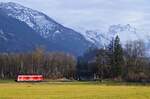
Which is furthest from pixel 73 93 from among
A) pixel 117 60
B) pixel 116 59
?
pixel 116 59

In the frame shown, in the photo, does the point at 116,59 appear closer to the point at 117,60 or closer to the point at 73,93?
the point at 117,60

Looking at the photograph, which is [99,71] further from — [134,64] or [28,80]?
[28,80]

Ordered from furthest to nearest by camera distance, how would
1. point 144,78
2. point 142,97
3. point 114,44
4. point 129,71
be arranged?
point 114,44, point 129,71, point 144,78, point 142,97

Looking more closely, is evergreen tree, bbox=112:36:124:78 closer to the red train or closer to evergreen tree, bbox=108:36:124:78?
evergreen tree, bbox=108:36:124:78

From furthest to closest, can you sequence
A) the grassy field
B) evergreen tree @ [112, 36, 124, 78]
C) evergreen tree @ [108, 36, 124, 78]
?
evergreen tree @ [108, 36, 124, 78] → evergreen tree @ [112, 36, 124, 78] → the grassy field

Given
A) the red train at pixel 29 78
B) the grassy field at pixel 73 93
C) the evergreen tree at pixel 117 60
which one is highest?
the evergreen tree at pixel 117 60

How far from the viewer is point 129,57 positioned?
198625mm

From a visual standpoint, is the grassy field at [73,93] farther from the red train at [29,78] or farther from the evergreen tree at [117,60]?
the evergreen tree at [117,60]

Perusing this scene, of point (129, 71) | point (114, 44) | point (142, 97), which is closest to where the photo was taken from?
point (142, 97)

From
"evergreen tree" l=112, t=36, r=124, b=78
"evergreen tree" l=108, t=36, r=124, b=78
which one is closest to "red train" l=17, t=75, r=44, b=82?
"evergreen tree" l=108, t=36, r=124, b=78

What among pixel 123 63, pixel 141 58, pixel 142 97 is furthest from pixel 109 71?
pixel 142 97

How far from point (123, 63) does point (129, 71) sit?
8.81 metres

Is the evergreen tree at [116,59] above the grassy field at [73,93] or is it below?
above

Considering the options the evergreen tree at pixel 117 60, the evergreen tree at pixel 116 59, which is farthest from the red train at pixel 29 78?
the evergreen tree at pixel 117 60
